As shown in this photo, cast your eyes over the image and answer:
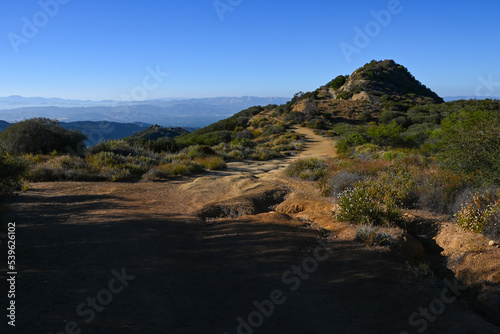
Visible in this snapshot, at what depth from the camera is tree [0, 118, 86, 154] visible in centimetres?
1436

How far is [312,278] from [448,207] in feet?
13.8

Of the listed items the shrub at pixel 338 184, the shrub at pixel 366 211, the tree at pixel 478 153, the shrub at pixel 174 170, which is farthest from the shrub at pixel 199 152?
the tree at pixel 478 153

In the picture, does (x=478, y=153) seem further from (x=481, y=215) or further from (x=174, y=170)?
(x=174, y=170)

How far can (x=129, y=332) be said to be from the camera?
3109 mm

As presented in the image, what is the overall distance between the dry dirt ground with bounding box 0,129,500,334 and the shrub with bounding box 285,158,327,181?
13.1 ft

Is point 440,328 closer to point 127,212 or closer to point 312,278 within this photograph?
point 312,278

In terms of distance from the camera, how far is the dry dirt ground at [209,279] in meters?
3.38

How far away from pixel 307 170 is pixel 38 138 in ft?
40.1

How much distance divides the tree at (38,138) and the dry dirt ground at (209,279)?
8.48m

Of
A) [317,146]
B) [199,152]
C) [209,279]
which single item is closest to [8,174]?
[209,279]

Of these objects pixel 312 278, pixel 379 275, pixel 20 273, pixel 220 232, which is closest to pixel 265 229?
pixel 220 232

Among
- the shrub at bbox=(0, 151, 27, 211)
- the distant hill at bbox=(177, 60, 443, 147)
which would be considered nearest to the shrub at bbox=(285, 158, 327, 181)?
the shrub at bbox=(0, 151, 27, 211)
